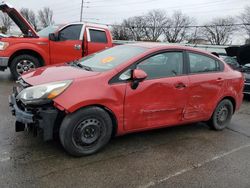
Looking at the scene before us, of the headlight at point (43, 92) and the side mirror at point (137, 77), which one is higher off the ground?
the side mirror at point (137, 77)

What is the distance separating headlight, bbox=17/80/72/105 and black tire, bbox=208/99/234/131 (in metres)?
2.79

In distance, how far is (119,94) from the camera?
12.0 ft

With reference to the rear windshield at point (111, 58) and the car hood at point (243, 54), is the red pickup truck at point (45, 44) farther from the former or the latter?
the car hood at point (243, 54)

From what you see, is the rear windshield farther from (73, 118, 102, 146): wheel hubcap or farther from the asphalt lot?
the asphalt lot

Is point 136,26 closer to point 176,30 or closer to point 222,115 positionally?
point 176,30

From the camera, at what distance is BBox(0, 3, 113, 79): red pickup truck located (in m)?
7.67

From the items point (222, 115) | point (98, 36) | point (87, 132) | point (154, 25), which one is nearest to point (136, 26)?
point (154, 25)

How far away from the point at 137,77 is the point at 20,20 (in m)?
5.93

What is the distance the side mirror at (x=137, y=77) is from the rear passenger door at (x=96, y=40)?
493cm

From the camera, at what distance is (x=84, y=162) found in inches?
135

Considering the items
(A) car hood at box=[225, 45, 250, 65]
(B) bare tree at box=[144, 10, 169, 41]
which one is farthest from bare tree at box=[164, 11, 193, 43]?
(A) car hood at box=[225, 45, 250, 65]

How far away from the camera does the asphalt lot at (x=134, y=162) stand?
120 inches

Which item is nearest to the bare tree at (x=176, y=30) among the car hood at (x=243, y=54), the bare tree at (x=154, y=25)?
the bare tree at (x=154, y=25)

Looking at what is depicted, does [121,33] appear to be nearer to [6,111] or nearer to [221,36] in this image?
[221,36]
